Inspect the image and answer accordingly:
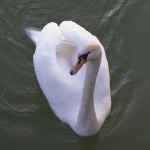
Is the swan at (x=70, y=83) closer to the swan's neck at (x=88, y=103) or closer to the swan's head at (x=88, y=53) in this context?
the swan's neck at (x=88, y=103)

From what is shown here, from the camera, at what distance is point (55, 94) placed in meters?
5.80

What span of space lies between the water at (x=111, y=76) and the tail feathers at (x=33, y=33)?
0.15 m

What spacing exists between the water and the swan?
0.89ft

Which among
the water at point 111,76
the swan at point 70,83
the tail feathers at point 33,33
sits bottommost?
the water at point 111,76

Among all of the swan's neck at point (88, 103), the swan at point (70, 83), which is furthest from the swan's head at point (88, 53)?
the swan at point (70, 83)

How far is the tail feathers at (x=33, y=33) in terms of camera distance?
7.05 metres

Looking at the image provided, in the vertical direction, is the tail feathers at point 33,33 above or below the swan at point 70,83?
below

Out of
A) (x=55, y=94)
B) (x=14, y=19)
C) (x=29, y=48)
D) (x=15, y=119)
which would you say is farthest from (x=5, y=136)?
(x=14, y=19)

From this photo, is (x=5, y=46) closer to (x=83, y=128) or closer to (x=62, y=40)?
(x=62, y=40)

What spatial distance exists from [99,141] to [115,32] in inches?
96.4

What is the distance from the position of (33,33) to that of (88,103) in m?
2.30

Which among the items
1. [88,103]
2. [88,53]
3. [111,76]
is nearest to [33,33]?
[111,76]

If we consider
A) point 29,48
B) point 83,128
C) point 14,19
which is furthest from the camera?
point 14,19

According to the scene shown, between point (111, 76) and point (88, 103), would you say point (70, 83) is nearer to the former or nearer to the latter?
point (88, 103)
